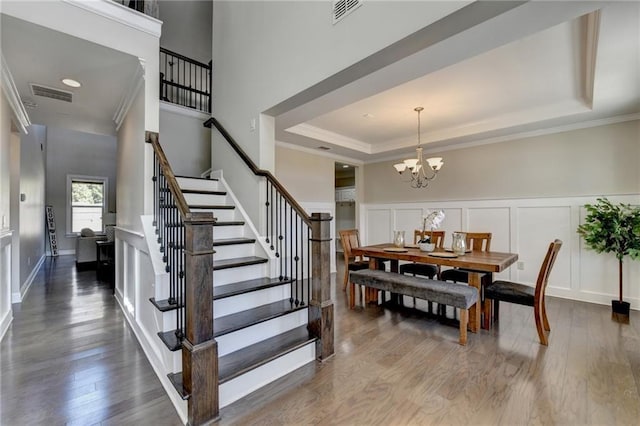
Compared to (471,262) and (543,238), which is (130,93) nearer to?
(471,262)

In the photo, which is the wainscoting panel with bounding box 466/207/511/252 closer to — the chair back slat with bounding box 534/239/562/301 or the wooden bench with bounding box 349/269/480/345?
the chair back slat with bounding box 534/239/562/301

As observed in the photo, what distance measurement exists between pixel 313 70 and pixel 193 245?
5.98 ft

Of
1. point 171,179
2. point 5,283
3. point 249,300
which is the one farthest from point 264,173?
point 5,283

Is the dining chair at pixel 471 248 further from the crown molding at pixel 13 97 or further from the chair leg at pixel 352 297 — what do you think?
the crown molding at pixel 13 97

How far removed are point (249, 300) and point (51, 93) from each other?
137 inches

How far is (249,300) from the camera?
247 centimetres

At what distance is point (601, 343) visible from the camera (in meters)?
2.68

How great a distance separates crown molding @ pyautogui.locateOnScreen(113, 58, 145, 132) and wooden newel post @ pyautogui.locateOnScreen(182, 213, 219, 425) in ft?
6.99

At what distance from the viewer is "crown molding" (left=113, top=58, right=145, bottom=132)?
2.84 meters

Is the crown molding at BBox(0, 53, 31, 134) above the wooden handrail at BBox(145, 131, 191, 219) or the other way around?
above

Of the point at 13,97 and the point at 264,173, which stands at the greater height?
the point at 13,97

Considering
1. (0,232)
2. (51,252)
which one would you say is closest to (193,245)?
(0,232)

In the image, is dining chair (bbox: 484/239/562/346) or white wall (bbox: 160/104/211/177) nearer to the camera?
dining chair (bbox: 484/239/562/346)

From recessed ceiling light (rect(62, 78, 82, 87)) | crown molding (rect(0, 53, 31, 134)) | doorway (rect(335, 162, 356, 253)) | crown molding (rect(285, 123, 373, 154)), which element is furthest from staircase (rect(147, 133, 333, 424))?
doorway (rect(335, 162, 356, 253))
